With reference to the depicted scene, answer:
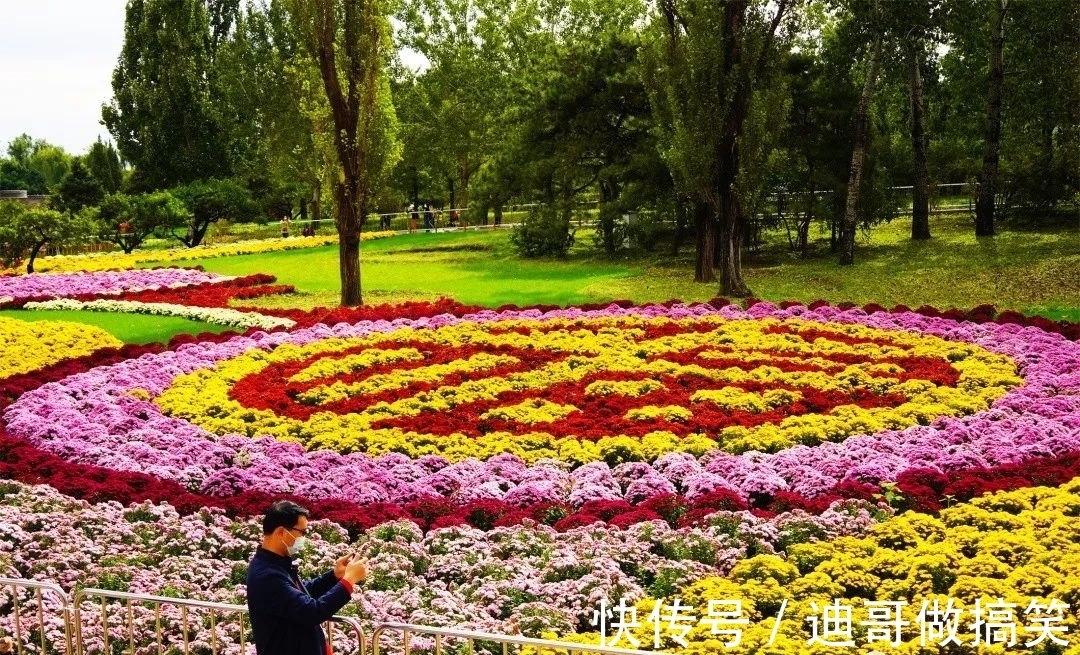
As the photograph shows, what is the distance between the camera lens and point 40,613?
5910 mm

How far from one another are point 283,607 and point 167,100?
5420 centimetres

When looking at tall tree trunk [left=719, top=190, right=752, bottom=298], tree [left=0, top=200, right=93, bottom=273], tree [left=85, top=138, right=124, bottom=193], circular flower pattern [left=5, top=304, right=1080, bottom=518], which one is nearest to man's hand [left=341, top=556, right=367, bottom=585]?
circular flower pattern [left=5, top=304, right=1080, bottom=518]

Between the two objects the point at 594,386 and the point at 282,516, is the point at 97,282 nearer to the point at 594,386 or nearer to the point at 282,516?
the point at 594,386

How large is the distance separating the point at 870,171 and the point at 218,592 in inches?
937

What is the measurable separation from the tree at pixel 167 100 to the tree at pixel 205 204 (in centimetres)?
1158

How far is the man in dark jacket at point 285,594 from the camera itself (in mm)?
4816

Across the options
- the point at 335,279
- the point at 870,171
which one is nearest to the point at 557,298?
the point at 335,279

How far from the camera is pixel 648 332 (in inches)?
631

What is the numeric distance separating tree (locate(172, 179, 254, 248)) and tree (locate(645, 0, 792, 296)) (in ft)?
81.4

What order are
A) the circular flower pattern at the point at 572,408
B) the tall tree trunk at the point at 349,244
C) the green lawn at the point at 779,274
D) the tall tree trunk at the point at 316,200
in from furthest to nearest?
the tall tree trunk at the point at 316,200, the green lawn at the point at 779,274, the tall tree trunk at the point at 349,244, the circular flower pattern at the point at 572,408

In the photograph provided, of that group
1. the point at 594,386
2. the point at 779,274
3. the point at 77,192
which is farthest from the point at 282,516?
the point at 77,192

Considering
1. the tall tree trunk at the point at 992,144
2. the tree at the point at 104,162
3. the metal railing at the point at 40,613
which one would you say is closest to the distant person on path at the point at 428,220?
the tall tree trunk at the point at 992,144

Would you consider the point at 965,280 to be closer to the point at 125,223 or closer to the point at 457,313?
the point at 457,313

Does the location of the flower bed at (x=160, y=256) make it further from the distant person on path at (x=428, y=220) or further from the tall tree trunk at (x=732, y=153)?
the tall tree trunk at (x=732, y=153)
